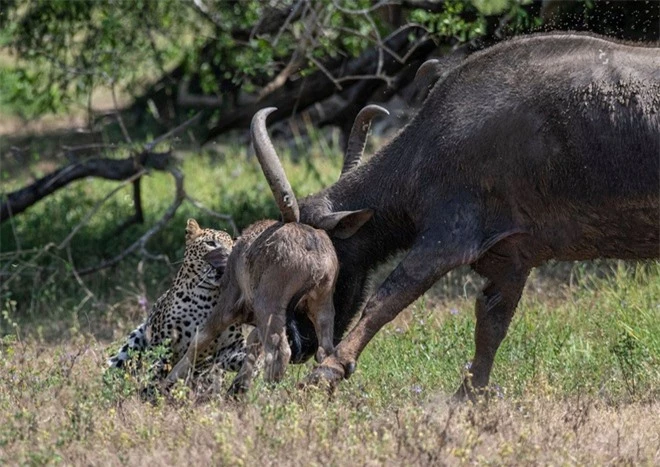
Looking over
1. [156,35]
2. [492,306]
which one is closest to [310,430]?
[492,306]

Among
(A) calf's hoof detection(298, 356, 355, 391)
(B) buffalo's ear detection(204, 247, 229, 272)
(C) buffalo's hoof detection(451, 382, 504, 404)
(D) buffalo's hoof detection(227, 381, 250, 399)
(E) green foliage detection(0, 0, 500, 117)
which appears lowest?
Answer: (C) buffalo's hoof detection(451, 382, 504, 404)

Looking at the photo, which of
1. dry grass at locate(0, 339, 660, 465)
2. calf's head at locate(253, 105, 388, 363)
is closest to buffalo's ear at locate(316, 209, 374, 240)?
calf's head at locate(253, 105, 388, 363)

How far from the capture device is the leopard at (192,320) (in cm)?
822

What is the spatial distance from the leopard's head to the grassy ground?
658 mm

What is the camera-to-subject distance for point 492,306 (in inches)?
304

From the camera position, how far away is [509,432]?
6.31 m

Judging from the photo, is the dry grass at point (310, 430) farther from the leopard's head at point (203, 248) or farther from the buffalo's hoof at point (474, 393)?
the leopard's head at point (203, 248)

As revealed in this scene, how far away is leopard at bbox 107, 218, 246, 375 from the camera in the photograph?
8219 millimetres

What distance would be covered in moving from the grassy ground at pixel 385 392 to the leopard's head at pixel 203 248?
658 millimetres

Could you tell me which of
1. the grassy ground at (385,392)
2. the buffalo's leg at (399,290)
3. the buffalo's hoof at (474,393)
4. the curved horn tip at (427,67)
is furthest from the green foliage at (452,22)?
the buffalo's hoof at (474,393)

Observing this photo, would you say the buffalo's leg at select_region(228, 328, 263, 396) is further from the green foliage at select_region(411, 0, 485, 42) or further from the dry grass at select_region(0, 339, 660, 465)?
the green foliage at select_region(411, 0, 485, 42)

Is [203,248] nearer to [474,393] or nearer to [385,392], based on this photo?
[385,392]

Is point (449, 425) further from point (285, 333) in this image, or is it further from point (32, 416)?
point (32, 416)

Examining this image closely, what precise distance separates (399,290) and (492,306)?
72cm
